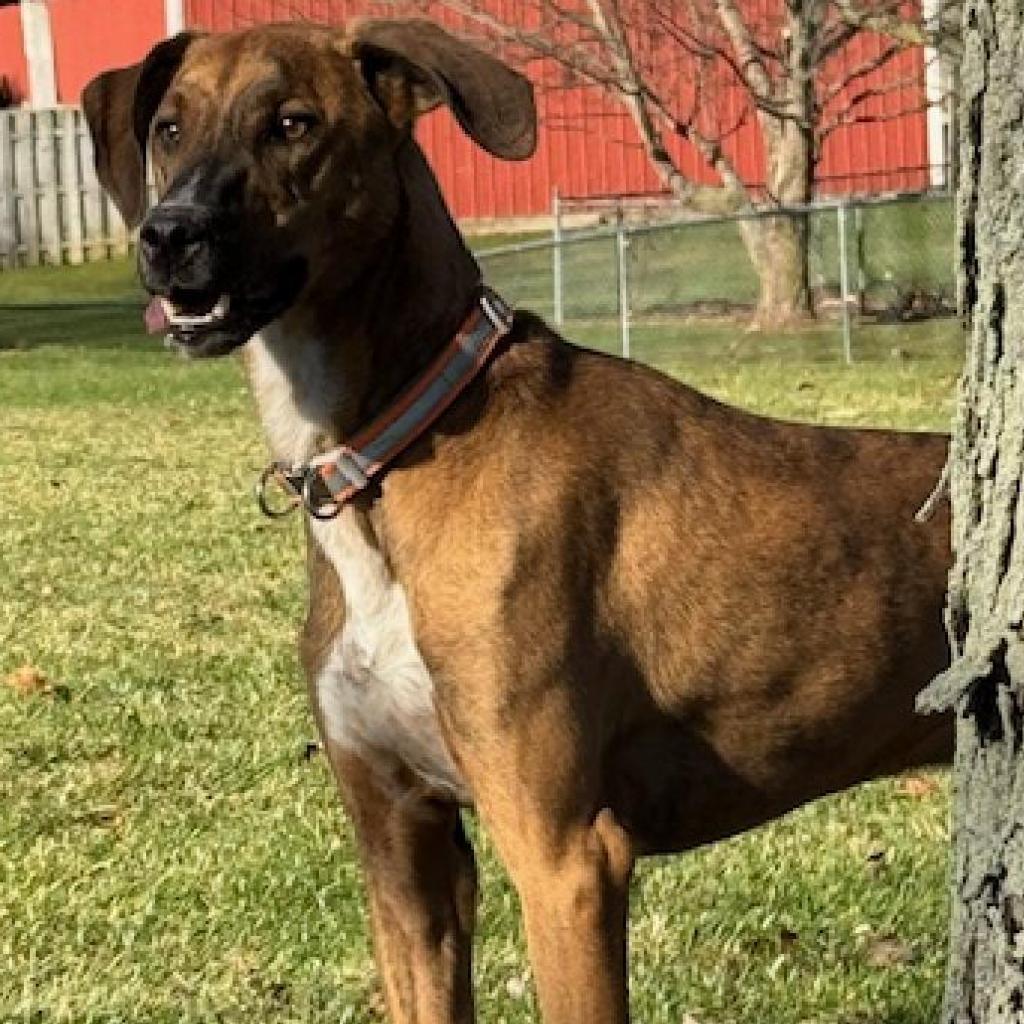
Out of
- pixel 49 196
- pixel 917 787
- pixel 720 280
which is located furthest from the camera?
pixel 49 196

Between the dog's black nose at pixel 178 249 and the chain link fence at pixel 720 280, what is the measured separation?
14795 millimetres

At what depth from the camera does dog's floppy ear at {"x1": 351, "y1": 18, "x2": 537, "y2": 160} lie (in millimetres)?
3939

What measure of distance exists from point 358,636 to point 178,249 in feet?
2.24

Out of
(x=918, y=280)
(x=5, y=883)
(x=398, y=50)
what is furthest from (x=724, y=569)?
(x=918, y=280)

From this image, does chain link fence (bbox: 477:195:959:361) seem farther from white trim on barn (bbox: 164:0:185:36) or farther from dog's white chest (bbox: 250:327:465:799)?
white trim on barn (bbox: 164:0:185:36)

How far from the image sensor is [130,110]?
4301 millimetres

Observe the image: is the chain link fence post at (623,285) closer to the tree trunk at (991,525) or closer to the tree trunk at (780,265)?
the tree trunk at (780,265)

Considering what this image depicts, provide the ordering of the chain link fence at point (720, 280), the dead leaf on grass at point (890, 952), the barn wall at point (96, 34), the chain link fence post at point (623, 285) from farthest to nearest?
the barn wall at point (96, 34) → the chain link fence at point (720, 280) → the chain link fence post at point (623, 285) → the dead leaf on grass at point (890, 952)

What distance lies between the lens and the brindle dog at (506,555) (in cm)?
371

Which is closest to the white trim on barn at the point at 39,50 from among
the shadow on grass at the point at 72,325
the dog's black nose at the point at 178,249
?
the shadow on grass at the point at 72,325

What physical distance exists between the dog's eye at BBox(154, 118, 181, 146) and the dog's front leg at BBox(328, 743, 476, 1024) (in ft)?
3.42

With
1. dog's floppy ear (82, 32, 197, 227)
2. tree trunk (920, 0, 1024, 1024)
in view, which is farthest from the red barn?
tree trunk (920, 0, 1024, 1024)

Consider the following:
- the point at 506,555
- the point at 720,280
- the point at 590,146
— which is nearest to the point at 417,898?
the point at 506,555

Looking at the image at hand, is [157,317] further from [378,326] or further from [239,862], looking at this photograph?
[239,862]
